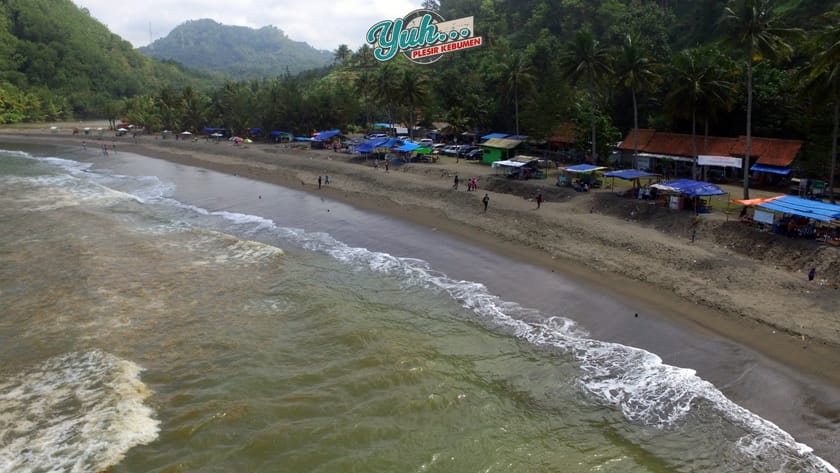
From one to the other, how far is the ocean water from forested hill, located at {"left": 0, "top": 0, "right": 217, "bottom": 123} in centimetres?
13293

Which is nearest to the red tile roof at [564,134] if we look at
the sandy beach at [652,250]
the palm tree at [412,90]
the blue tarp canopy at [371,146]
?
the sandy beach at [652,250]

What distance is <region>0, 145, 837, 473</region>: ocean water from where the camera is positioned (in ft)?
48.6

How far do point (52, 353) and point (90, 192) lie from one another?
3629 cm

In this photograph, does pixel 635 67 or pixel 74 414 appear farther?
pixel 635 67

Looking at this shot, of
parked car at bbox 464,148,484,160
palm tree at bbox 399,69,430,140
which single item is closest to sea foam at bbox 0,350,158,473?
parked car at bbox 464,148,484,160

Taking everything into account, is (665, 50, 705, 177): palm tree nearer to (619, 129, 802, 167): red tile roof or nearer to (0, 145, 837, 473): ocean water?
(619, 129, 802, 167): red tile roof

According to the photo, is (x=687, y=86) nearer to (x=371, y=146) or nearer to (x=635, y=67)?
(x=635, y=67)

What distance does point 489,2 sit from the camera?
121m

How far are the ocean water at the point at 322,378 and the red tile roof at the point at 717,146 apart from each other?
85.3 ft

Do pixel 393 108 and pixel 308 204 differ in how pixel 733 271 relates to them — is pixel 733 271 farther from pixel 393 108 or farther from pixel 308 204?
pixel 393 108

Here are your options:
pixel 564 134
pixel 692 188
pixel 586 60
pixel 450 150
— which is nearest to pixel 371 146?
pixel 450 150

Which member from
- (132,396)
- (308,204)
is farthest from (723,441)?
(308,204)

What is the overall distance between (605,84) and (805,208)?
75.9 ft

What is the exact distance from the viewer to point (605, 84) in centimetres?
4684
